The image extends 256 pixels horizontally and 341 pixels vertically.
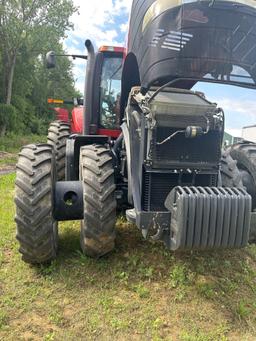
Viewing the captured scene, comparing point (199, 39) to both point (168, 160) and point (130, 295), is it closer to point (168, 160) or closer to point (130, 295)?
point (168, 160)

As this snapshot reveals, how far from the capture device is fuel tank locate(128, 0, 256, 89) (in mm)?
Result: 3221

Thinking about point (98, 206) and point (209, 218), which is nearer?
point (209, 218)

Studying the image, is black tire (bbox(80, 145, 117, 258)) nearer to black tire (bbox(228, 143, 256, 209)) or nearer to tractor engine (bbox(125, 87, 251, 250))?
tractor engine (bbox(125, 87, 251, 250))

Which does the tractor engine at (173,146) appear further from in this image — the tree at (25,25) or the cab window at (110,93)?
the tree at (25,25)

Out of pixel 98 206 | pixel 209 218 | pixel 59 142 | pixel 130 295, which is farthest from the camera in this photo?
pixel 59 142

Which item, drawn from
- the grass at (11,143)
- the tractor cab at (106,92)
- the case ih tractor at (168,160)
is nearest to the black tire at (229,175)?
the case ih tractor at (168,160)

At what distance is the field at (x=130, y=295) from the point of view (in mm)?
3156

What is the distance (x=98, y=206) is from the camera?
381 cm

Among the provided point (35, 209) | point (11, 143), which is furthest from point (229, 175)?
point (11, 143)

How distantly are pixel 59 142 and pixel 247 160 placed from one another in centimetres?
310

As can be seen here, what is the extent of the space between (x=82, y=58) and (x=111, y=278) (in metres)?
4.03

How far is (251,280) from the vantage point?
413 centimetres

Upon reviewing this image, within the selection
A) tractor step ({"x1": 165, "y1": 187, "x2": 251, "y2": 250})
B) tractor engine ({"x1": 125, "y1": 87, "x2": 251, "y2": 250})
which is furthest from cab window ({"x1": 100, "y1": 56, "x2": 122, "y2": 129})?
tractor step ({"x1": 165, "y1": 187, "x2": 251, "y2": 250})

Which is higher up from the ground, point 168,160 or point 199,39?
point 199,39
